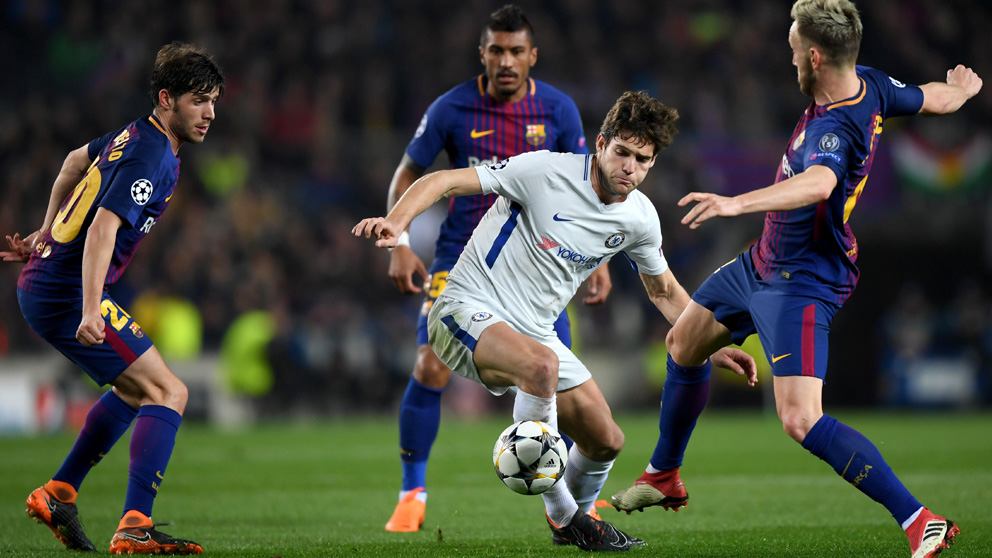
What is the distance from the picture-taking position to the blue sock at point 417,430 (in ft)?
19.7

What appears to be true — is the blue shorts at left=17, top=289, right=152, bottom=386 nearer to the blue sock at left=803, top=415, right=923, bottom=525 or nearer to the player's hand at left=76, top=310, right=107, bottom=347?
the player's hand at left=76, top=310, right=107, bottom=347

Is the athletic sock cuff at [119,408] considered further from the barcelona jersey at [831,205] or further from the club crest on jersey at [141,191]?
the barcelona jersey at [831,205]

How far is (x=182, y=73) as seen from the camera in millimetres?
4727

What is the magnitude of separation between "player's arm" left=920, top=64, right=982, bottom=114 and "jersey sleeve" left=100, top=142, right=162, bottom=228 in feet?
11.0

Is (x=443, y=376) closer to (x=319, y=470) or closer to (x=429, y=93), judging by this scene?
(x=319, y=470)

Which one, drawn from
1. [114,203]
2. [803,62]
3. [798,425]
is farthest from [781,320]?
[114,203]

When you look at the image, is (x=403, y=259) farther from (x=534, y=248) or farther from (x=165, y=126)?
(x=165, y=126)

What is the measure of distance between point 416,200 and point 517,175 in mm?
559

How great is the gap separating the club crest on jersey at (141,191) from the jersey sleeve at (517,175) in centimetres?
142

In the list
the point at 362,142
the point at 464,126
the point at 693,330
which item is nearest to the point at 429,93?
the point at 362,142

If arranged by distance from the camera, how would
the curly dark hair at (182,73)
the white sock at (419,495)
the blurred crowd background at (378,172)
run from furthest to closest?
the blurred crowd background at (378,172) < the white sock at (419,495) < the curly dark hair at (182,73)

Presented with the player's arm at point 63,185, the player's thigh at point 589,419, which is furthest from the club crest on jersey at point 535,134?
the player's arm at point 63,185

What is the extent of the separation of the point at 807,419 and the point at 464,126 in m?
2.79

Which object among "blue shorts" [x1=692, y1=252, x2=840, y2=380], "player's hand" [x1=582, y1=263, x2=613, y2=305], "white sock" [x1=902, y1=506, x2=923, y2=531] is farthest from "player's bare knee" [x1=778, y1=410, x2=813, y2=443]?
"player's hand" [x1=582, y1=263, x2=613, y2=305]
